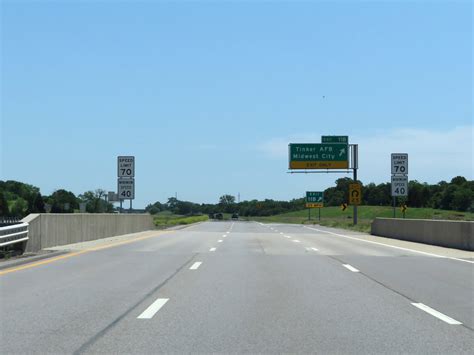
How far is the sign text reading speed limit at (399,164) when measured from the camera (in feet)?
123

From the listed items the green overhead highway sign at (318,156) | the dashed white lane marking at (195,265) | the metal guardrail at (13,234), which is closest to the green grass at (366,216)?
the green overhead highway sign at (318,156)

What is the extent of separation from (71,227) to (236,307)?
1729 centimetres

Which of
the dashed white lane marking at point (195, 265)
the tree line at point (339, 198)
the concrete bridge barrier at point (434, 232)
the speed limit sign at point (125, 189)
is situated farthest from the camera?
the tree line at point (339, 198)

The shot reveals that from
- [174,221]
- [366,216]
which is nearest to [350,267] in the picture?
[174,221]

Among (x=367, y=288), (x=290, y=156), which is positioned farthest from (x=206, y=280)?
(x=290, y=156)

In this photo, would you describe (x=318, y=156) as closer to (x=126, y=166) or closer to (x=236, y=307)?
(x=126, y=166)

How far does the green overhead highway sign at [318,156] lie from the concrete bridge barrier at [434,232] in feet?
69.5

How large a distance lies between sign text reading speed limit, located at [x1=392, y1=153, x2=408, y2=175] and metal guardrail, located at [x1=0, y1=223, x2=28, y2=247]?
947 inches

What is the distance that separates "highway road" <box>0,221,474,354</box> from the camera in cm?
755

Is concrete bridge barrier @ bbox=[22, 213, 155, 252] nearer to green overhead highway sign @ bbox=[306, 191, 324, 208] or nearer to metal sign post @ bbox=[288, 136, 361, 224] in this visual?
metal sign post @ bbox=[288, 136, 361, 224]

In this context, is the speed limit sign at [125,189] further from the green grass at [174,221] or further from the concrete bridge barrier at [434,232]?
the green grass at [174,221]

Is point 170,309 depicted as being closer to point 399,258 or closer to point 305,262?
point 305,262

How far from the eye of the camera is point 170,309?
32.3 feet

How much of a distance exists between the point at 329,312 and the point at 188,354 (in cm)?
331
